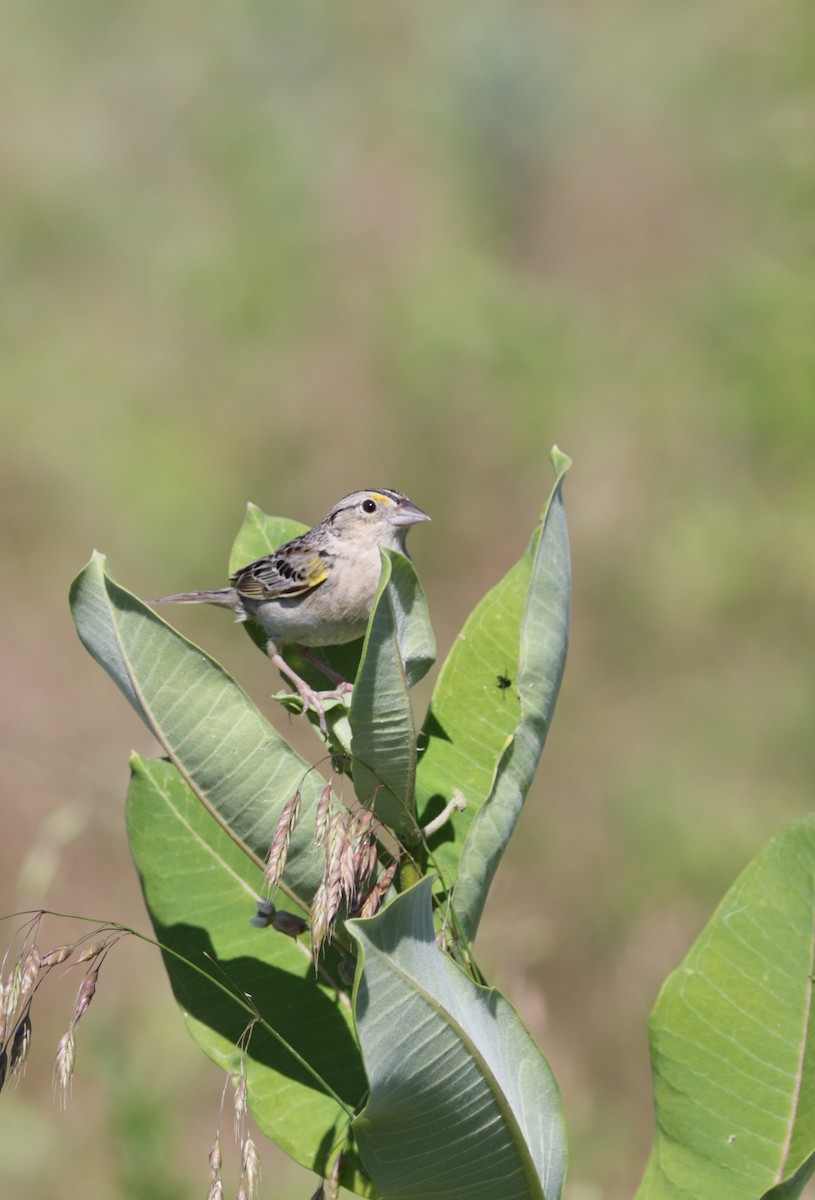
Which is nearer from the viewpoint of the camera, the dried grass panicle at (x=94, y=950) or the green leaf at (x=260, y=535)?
the dried grass panicle at (x=94, y=950)

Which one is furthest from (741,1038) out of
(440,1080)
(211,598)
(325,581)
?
(211,598)

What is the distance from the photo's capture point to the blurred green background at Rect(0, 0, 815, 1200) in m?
7.29

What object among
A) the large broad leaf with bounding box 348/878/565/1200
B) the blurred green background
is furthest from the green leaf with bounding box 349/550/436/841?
the blurred green background

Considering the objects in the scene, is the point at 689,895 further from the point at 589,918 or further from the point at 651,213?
the point at 651,213

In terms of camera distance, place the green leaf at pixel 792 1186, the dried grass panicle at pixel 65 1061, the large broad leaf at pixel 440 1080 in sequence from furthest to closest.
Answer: the dried grass panicle at pixel 65 1061 → the green leaf at pixel 792 1186 → the large broad leaf at pixel 440 1080

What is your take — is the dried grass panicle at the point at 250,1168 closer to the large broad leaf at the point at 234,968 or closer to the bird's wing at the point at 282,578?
the large broad leaf at the point at 234,968

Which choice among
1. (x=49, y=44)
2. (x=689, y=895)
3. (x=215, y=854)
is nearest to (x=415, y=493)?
(x=689, y=895)

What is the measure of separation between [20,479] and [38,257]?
144 inches

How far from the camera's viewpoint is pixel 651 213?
13.1 meters

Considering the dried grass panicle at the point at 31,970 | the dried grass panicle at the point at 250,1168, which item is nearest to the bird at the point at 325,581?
the dried grass panicle at the point at 31,970

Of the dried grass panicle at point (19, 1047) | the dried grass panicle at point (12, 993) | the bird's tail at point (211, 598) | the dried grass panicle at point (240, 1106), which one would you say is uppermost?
the bird's tail at point (211, 598)

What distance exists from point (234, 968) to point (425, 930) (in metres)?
0.81

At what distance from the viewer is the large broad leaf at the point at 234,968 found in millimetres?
2350

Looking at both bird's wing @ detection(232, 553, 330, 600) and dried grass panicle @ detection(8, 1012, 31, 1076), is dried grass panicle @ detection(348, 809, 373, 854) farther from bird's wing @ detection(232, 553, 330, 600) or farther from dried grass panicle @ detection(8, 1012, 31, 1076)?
bird's wing @ detection(232, 553, 330, 600)
